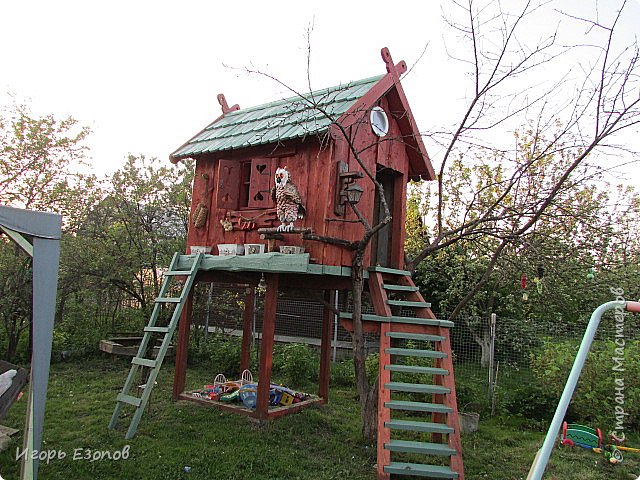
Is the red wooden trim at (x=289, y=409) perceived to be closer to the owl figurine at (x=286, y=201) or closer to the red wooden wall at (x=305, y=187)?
the red wooden wall at (x=305, y=187)

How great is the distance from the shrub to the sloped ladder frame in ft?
6.91

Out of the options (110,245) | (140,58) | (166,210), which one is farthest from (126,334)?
(140,58)

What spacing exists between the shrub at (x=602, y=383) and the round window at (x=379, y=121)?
13.0 feet

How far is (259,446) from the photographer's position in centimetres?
501

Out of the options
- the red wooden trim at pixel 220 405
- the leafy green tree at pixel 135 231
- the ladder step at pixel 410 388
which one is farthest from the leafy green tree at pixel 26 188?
the ladder step at pixel 410 388

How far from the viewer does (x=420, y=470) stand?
14.0ft

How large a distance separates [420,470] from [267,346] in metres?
2.25

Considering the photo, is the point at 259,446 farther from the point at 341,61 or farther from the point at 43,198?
the point at 43,198

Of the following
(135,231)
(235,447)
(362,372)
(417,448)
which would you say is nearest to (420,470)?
(417,448)

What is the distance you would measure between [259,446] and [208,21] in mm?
5075

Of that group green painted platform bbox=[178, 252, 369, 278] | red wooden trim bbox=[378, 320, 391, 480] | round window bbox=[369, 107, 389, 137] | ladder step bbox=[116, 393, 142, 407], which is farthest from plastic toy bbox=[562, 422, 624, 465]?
ladder step bbox=[116, 393, 142, 407]

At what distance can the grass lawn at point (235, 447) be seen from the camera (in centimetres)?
432

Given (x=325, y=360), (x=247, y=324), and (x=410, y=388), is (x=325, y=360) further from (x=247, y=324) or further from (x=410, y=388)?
(x=410, y=388)

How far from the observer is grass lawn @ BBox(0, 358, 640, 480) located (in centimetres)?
432
